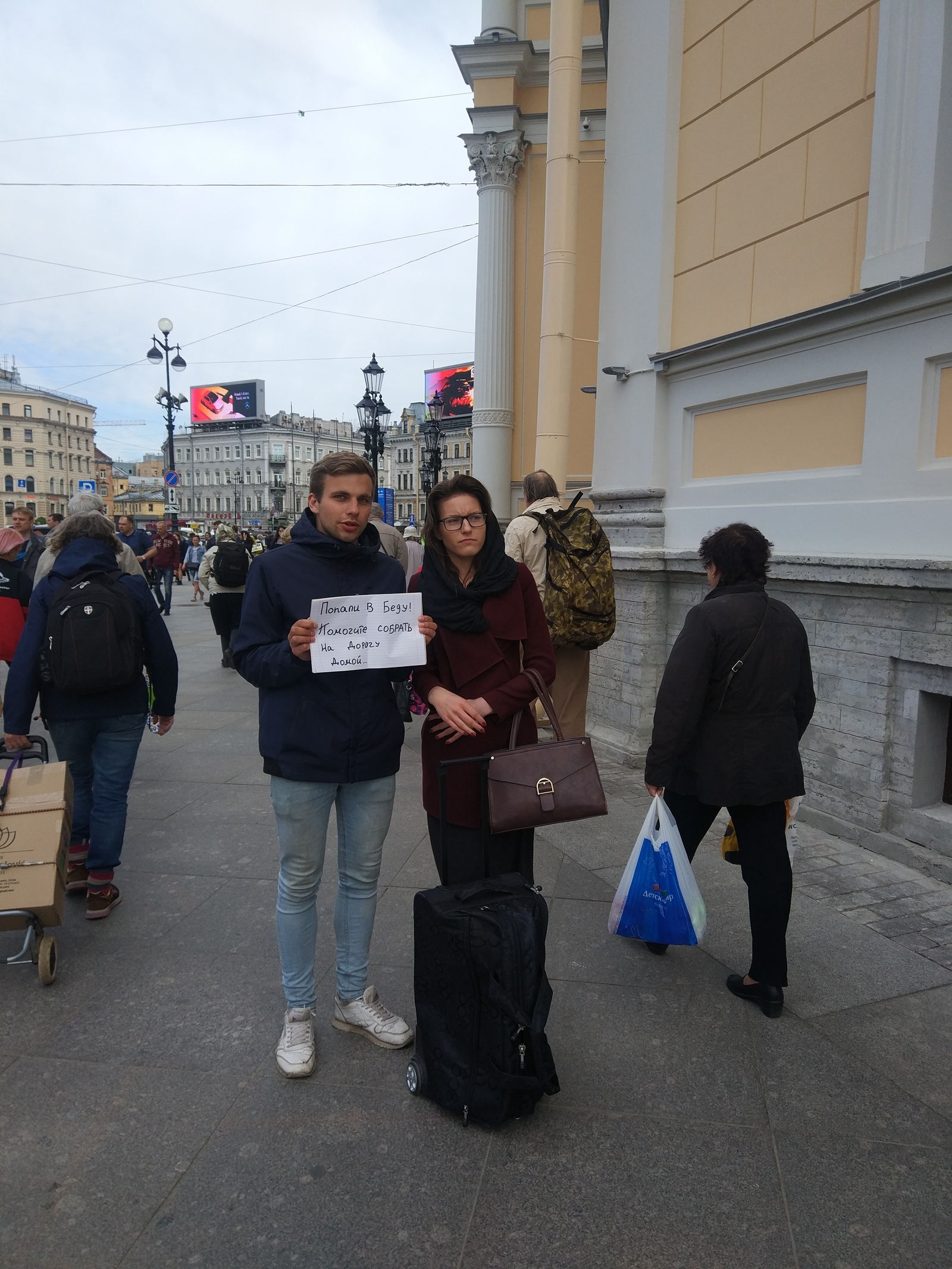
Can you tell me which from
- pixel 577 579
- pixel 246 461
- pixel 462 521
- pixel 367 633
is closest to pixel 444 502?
pixel 462 521

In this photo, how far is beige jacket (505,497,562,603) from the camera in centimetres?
588

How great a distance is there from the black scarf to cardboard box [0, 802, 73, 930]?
1.94 meters

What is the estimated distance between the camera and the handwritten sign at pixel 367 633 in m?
2.68

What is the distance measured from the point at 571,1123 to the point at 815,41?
238 inches

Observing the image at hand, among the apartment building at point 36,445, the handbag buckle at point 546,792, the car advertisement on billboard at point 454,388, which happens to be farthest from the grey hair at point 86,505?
the apartment building at point 36,445

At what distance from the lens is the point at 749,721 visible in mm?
3238

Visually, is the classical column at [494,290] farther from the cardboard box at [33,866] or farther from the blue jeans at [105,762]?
the cardboard box at [33,866]

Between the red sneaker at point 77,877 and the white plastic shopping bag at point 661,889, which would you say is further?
the red sneaker at point 77,877

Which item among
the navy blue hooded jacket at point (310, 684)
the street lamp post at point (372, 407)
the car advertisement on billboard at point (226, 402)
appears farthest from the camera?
the car advertisement on billboard at point (226, 402)

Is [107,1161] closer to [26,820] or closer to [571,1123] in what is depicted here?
[571,1123]

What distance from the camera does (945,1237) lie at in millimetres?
2182

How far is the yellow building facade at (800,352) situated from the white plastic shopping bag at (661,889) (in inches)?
76.2

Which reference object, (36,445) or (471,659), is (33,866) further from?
(36,445)

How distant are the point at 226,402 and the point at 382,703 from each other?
10425 cm
